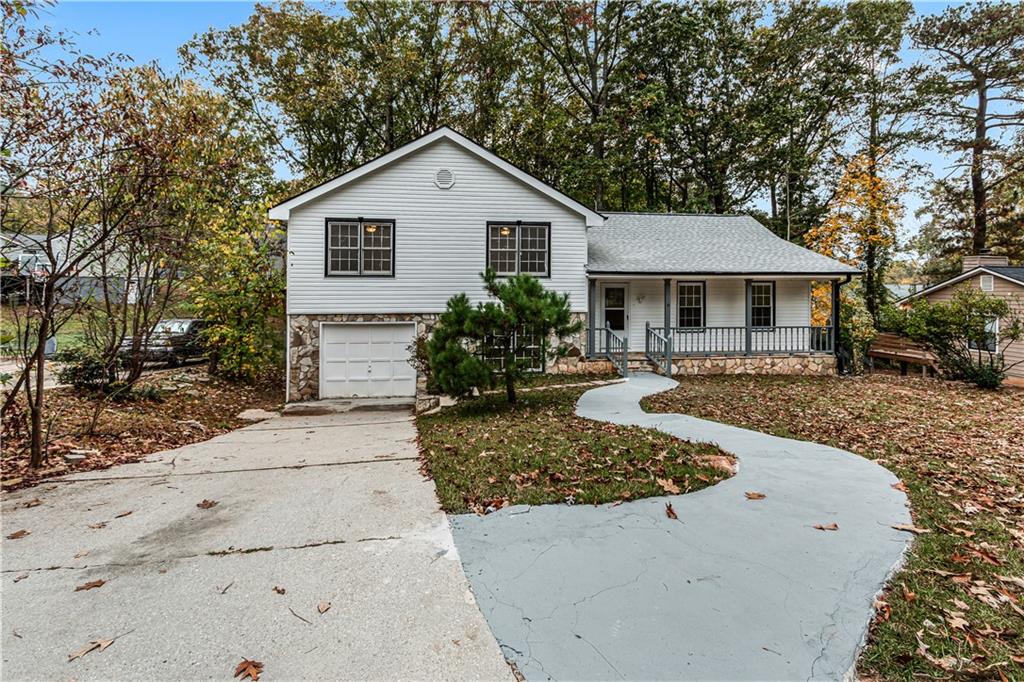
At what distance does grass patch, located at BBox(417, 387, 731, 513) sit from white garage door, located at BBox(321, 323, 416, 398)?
4468 mm

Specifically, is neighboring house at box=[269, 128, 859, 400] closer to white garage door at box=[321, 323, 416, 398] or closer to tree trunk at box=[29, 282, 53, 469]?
white garage door at box=[321, 323, 416, 398]

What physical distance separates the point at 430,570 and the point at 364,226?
35.1 feet

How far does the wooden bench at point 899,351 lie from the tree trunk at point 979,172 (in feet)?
23.2

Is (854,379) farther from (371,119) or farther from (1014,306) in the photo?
(371,119)

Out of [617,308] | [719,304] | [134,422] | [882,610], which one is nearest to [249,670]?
[882,610]

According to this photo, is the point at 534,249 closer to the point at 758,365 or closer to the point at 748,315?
the point at 748,315

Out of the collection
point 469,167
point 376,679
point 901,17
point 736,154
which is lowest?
point 376,679

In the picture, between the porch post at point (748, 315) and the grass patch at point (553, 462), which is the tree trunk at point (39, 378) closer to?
the grass patch at point (553, 462)

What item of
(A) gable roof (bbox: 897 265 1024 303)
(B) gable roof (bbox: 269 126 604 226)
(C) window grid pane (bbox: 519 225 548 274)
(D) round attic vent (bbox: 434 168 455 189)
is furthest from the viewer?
(A) gable roof (bbox: 897 265 1024 303)

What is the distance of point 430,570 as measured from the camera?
3.28m

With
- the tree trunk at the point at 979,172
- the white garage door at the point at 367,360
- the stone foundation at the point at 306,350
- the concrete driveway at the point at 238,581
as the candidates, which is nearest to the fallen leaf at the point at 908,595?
the concrete driveway at the point at 238,581

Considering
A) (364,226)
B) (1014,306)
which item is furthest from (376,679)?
(1014,306)

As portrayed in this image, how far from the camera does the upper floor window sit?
42.3 feet

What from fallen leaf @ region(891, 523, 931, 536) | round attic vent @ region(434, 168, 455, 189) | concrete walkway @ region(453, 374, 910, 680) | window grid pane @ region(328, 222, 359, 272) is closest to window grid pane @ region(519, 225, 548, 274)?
round attic vent @ region(434, 168, 455, 189)
